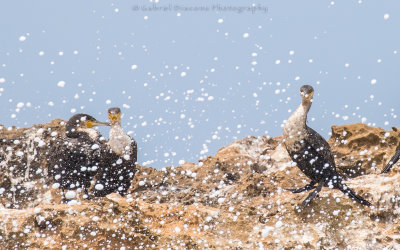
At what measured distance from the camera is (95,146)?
22.4 feet

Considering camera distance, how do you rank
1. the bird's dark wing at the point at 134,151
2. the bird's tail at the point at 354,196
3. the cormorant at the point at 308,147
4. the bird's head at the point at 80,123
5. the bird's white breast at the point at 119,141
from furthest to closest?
1. the bird's head at the point at 80,123
2. the bird's dark wing at the point at 134,151
3. the bird's white breast at the point at 119,141
4. the cormorant at the point at 308,147
5. the bird's tail at the point at 354,196

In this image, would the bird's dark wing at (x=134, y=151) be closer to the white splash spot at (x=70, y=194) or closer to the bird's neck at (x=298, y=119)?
the white splash spot at (x=70, y=194)

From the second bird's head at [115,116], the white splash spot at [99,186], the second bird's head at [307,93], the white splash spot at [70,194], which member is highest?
the second bird's head at [307,93]

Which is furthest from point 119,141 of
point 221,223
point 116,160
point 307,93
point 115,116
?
point 307,93

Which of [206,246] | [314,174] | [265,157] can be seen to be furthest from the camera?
[265,157]

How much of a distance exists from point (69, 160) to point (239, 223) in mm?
2608

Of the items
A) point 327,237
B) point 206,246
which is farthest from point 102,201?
point 327,237

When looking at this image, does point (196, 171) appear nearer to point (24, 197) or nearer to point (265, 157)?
point (265, 157)

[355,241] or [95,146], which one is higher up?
[95,146]

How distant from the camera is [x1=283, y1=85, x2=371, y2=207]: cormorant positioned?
19.5 feet

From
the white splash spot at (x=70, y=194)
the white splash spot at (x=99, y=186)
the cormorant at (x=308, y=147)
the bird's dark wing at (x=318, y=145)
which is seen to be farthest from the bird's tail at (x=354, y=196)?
the white splash spot at (x=70, y=194)

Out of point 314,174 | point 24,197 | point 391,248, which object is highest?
point 314,174

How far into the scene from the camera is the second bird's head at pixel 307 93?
19.7 feet

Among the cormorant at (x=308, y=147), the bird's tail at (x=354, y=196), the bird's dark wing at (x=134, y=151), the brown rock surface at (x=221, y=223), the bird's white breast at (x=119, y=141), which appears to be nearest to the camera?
the brown rock surface at (x=221, y=223)
